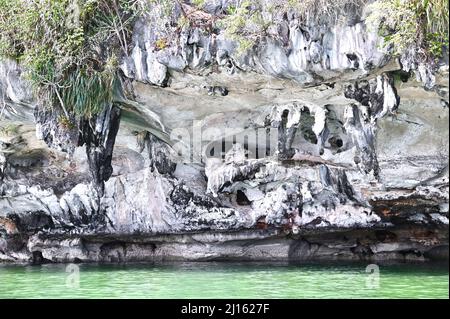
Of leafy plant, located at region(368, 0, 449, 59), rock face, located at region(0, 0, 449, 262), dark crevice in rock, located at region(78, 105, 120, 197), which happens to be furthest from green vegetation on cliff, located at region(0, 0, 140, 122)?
leafy plant, located at region(368, 0, 449, 59)

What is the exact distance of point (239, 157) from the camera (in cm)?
1242

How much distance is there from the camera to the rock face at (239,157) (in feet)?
32.1

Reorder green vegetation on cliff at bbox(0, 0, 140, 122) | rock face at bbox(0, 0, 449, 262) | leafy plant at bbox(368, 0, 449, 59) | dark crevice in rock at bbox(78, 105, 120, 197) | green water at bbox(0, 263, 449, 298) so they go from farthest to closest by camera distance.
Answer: dark crevice in rock at bbox(78, 105, 120, 197) < green vegetation on cliff at bbox(0, 0, 140, 122) < rock face at bbox(0, 0, 449, 262) < green water at bbox(0, 263, 449, 298) < leafy plant at bbox(368, 0, 449, 59)

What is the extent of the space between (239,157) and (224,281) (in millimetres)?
2707

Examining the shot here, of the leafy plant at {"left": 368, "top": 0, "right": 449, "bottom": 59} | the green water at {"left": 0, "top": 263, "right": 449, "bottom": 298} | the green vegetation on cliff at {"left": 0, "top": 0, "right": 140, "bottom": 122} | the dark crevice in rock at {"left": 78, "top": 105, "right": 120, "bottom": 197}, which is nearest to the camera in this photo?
the leafy plant at {"left": 368, "top": 0, "right": 449, "bottom": 59}

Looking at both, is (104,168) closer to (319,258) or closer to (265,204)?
(265,204)

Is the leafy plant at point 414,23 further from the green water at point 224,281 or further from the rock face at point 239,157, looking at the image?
the green water at point 224,281

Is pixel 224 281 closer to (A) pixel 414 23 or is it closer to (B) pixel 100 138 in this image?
(B) pixel 100 138

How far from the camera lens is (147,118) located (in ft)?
38.7

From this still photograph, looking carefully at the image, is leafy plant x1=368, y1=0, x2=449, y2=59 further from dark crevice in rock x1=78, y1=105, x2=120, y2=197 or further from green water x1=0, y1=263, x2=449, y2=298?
dark crevice in rock x1=78, y1=105, x2=120, y2=197

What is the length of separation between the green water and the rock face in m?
0.84

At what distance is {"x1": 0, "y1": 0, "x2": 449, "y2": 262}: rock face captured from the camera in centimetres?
980

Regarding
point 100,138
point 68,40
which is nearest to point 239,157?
point 100,138
